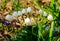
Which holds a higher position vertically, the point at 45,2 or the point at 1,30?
the point at 45,2

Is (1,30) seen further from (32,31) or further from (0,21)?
(32,31)

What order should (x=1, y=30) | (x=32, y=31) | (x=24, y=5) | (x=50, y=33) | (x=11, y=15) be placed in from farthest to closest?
1. (x=24, y=5)
2. (x=11, y=15)
3. (x=1, y=30)
4. (x=32, y=31)
5. (x=50, y=33)

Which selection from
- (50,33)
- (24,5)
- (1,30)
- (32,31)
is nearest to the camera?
(50,33)

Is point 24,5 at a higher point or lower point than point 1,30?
higher

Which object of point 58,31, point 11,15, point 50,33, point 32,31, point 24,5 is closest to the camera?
point 50,33

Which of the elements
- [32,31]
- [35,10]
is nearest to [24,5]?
[35,10]

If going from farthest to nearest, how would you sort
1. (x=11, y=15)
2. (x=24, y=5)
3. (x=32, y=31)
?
(x=24, y=5)
(x=11, y=15)
(x=32, y=31)

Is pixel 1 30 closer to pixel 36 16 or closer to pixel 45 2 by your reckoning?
pixel 36 16

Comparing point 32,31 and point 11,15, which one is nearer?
point 32,31

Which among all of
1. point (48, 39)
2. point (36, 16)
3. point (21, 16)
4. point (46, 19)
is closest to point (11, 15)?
point (21, 16)
